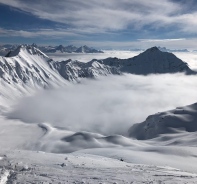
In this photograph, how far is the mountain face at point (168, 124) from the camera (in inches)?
5984

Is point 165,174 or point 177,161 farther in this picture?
point 177,161

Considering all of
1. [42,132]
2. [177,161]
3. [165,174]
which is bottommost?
[42,132]

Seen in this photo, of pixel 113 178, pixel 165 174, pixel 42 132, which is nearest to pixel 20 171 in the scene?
pixel 113 178

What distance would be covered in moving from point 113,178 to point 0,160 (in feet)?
49.1

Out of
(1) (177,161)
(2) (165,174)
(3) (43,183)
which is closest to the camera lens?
(3) (43,183)

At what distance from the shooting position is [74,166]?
1325 inches

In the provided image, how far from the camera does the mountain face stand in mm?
152000

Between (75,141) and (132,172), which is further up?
(132,172)

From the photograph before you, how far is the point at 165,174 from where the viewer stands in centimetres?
3209

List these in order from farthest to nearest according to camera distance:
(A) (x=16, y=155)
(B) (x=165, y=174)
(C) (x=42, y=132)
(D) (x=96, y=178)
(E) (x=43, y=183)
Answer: (C) (x=42, y=132)
(A) (x=16, y=155)
(B) (x=165, y=174)
(D) (x=96, y=178)
(E) (x=43, y=183)

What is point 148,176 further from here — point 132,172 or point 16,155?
point 16,155

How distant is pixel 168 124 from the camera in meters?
156

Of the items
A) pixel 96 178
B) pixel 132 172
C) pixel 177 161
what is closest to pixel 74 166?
pixel 96 178

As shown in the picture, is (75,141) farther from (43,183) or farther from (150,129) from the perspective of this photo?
(43,183)
